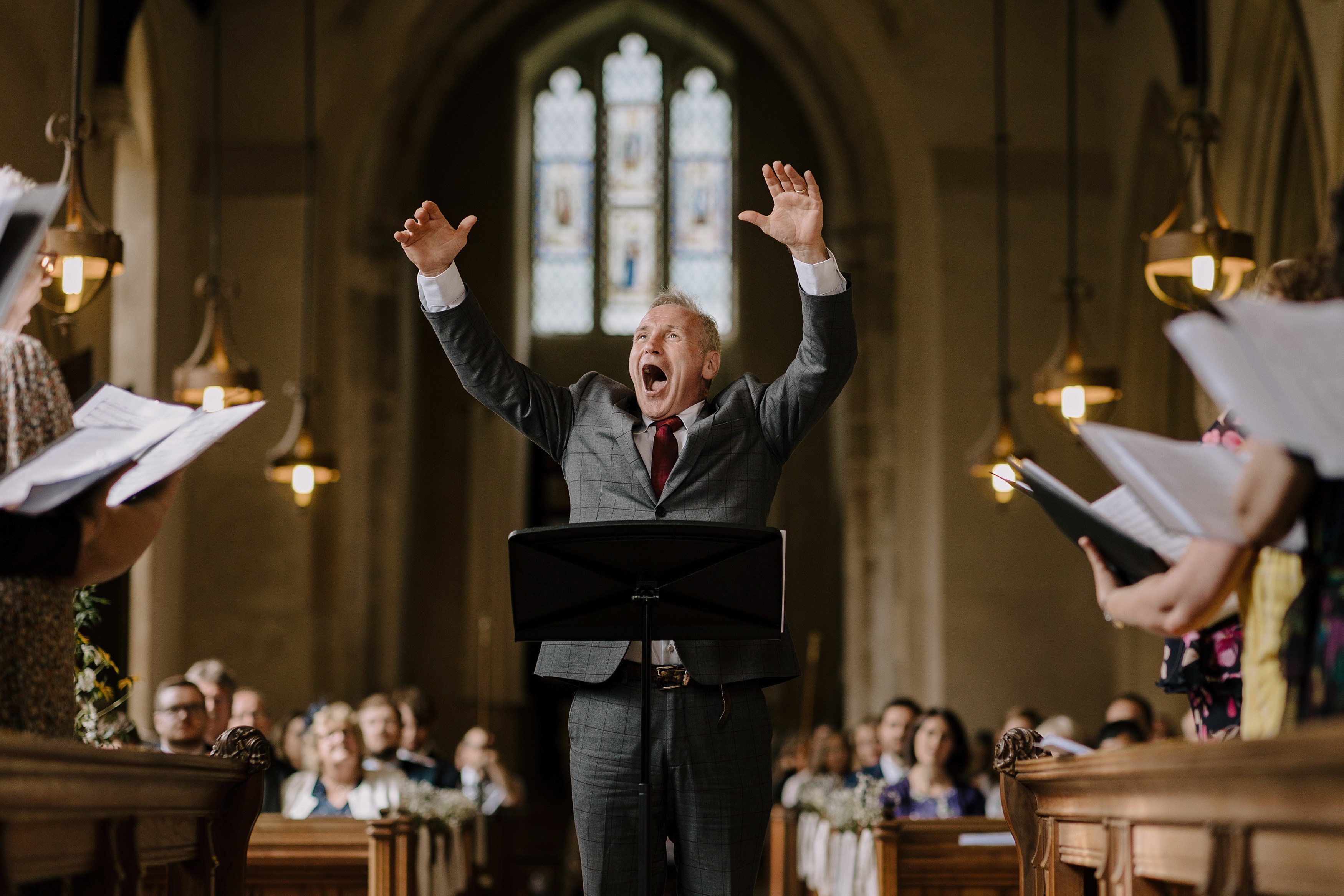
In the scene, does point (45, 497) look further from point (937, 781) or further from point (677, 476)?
point (937, 781)

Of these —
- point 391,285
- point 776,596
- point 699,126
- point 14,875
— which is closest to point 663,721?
point 776,596

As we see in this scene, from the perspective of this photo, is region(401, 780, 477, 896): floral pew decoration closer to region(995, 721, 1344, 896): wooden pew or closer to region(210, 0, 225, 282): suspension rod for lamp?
region(995, 721, 1344, 896): wooden pew

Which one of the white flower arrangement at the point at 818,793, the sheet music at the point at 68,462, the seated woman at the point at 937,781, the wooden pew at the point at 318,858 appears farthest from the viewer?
the white flower arrangement at the point at 818,793

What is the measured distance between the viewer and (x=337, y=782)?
270 inches

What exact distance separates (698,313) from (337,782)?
4.04 metres

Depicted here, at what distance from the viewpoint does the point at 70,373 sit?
9.07 m

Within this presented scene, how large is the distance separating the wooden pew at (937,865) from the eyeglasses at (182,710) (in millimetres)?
2525

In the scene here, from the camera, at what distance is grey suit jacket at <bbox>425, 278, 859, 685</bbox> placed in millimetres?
3281

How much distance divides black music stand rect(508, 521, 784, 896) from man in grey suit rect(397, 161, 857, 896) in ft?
0.49

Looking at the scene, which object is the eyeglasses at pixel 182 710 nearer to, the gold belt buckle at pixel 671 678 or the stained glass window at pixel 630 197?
the gold belt buckle at pixel 671 678

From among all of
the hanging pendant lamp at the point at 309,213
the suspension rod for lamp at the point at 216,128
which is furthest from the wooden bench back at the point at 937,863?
the suspension rod for lamp at the point at 216,128

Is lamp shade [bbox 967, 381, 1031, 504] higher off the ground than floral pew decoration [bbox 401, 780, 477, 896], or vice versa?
lamp shade [bbox 967, 381, 1031, 504]

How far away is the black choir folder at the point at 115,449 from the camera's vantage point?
2.36 m

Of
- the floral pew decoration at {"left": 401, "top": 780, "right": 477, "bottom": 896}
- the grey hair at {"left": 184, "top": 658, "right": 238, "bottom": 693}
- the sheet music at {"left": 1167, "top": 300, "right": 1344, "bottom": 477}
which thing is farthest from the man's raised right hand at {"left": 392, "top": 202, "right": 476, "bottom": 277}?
the grey hair at {"left": 184, "top": 658, "right": 238, "bottom": 693}
